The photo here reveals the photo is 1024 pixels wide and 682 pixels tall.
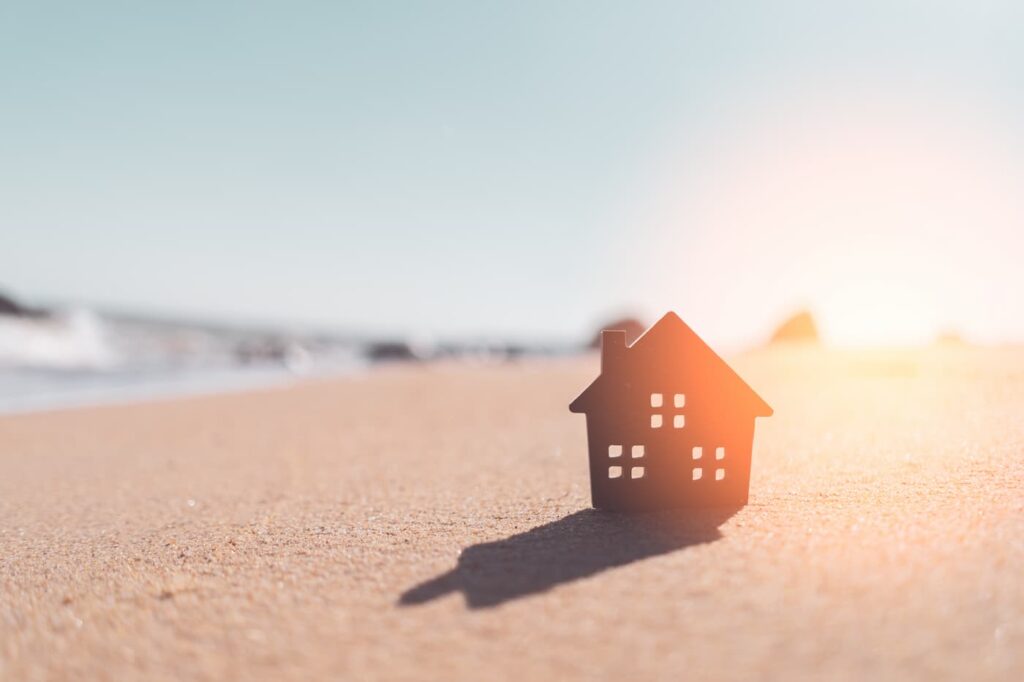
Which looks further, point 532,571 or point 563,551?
point 563,551

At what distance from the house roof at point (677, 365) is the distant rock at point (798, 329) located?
26.7 m

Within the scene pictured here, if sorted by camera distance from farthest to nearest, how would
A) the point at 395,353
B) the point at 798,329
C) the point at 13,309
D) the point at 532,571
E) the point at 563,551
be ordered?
the point at 395,353
the point at 13,309
the point at 798,329
the point at 563,551
the point at 532,571

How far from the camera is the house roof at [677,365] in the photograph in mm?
4145

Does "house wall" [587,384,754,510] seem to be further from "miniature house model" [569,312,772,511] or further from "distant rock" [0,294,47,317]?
"distant rock" [0,294,47,317]

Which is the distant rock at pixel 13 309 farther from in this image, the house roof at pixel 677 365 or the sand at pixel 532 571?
the house roof at pixel 677 365

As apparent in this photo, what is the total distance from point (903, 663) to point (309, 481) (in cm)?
546

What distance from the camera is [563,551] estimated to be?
11.8 ft

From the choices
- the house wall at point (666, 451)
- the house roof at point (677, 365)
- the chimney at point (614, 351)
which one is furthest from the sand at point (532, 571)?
the chimney at point (614, 351)

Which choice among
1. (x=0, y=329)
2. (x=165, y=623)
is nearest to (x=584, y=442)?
(x=165, y=623)

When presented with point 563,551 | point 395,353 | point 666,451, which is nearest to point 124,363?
point 395,353

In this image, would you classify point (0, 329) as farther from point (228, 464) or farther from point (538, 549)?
point (538, 549)

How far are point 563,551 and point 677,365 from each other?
1.37m

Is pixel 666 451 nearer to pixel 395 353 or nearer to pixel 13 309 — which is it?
pixel 395 353

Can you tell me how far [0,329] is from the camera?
34156mm
